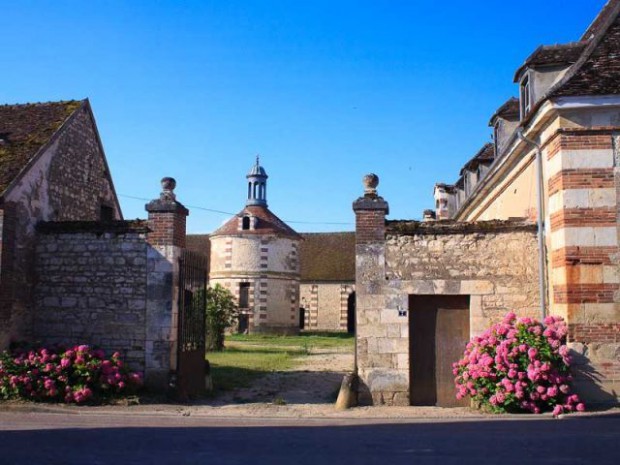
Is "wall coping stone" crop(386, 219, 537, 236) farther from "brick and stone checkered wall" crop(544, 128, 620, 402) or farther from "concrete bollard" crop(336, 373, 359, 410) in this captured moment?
"concrete bollard" crop(336, 373, 359, 410)

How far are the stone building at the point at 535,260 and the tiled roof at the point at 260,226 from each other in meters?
27.3

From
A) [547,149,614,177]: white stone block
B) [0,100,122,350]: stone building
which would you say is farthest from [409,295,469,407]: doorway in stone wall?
[0,100,122,350]: stone building

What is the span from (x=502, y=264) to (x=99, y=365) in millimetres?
7267

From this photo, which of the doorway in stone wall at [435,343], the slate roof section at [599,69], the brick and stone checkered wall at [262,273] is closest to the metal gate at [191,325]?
the doorway in stone wall at [435,343]

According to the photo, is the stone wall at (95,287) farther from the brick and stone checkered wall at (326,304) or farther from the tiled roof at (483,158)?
the brick and stone checkered wall at (326,304)

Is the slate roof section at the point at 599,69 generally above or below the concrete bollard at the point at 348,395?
above

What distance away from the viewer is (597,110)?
10.6 metres

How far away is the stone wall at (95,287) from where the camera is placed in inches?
467

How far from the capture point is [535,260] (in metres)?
11.3

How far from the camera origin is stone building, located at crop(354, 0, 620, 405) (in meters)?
10.4

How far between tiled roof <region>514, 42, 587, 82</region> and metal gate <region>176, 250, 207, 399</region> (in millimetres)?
7585

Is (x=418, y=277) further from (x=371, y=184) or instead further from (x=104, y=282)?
(x=104, y=282)

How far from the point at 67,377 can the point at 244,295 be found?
27.7m

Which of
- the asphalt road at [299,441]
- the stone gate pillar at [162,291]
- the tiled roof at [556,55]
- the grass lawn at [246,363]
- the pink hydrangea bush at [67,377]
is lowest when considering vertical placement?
the grass lawn at [246,363]
